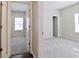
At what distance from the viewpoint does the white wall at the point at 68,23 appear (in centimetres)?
775

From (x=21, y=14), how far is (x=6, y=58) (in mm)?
8177

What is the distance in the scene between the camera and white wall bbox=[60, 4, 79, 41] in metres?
7.75

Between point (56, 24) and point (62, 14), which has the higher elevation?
point (62, 14)

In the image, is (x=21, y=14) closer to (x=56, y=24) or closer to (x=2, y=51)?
(x=56, y=24)

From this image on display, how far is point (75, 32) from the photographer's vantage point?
7.59 metres

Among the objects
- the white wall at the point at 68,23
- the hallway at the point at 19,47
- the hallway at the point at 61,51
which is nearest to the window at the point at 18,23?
the white wall at the point at 68,23

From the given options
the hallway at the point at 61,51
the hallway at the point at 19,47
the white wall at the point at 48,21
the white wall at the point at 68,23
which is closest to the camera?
the hallway at the point at 61,51

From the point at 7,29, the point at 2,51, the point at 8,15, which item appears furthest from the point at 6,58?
the point at 8,15

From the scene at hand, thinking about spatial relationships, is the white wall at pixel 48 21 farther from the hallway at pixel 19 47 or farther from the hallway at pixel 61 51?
the hallway at pixel 61 51

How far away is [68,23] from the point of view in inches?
340

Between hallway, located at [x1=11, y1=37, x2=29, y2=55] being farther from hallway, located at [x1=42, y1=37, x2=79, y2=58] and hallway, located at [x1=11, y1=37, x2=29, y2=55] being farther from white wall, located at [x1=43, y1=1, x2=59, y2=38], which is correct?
white wall, located at [x1=43, y1=1, x2=59, y2=38]

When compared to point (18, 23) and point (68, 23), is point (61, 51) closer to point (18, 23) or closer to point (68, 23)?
point (68, 23)

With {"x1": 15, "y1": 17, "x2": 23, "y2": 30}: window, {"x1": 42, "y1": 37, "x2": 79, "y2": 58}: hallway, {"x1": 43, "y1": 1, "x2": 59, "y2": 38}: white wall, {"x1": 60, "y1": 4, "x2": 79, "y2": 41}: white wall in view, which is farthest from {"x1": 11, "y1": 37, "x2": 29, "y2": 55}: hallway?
{"x1": 15, "y1": 17, "x2": 23, "y2": 30}: window

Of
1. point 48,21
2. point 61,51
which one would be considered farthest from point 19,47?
point 48,21
